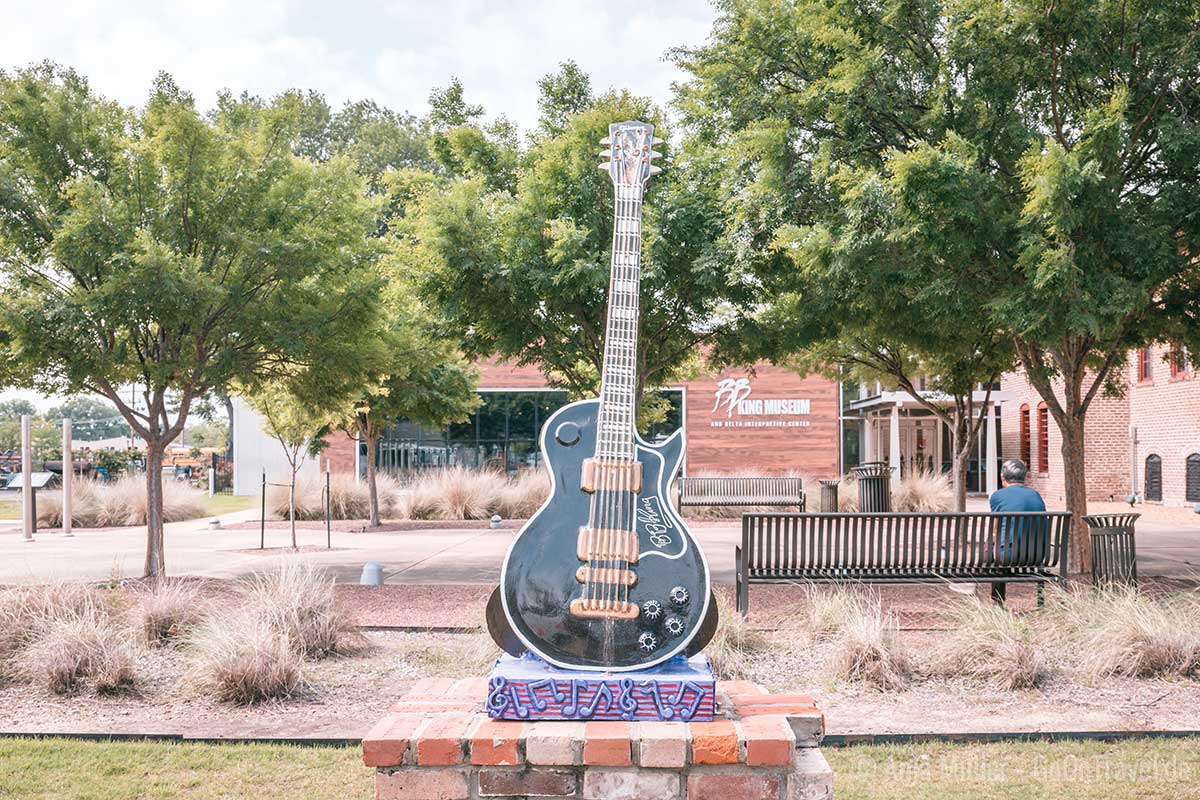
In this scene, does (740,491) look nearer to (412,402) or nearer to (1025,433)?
(412,402)

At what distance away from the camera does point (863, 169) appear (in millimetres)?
9586

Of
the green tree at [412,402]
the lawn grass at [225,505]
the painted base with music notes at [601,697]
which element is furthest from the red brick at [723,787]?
the lawn grass at [225,505]

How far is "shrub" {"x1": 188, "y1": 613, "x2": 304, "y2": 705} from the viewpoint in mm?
6074

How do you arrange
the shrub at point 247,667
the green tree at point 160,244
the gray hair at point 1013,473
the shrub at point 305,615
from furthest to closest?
1. the green tree at point 160,244
2. the gray hair at point 1013,473
3. the shrub at point 305,615
4. the shrub at point 247,667

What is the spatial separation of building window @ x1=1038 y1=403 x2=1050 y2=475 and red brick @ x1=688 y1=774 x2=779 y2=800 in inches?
1132

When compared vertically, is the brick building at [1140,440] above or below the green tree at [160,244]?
below

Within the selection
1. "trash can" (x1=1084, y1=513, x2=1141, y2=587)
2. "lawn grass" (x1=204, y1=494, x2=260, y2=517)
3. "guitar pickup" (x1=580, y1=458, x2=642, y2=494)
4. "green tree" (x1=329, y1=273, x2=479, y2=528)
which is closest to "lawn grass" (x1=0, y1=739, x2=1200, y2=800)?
"guitar pickup" (x1=580, y1=458, x2=642, y2=494)

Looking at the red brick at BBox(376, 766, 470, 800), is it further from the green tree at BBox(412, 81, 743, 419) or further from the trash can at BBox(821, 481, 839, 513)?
the trash can at BBox(821, 481, 839, 513)

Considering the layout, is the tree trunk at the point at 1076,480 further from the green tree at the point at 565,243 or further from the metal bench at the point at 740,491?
the metal bench at the point at 740,491

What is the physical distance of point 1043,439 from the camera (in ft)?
98.1

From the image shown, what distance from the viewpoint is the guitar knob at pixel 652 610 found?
3.56m

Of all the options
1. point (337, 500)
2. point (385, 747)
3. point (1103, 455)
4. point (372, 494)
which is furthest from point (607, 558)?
point (1103, 455)

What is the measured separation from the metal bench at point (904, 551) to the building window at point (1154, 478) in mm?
18495
